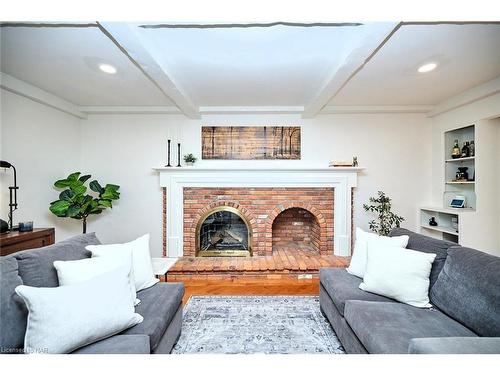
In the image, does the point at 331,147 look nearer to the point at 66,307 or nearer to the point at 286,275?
the point at 286,275

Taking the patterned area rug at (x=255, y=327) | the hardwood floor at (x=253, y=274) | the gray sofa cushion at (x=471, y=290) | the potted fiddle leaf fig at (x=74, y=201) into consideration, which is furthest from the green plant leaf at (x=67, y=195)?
the gray sofa cushion at (x=471, y=290)

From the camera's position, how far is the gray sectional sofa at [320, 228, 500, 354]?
1.07m

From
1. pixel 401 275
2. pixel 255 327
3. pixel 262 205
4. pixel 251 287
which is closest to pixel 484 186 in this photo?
pixel 401 275

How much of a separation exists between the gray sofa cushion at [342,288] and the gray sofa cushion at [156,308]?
1151 millimetres

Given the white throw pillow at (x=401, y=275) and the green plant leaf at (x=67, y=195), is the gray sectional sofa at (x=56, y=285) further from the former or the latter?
the green plant leaf at (x=67, y=195)

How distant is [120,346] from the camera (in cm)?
115

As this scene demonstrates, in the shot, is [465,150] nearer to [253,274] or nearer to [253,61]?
[253,61]

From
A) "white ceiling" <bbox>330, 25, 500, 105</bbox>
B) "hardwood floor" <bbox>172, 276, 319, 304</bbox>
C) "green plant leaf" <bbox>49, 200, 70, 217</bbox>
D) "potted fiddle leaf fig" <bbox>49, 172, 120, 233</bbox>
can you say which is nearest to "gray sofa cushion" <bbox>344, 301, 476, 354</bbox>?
"hardwood floor" <bbox>172, 276, 319, 304</bbox>

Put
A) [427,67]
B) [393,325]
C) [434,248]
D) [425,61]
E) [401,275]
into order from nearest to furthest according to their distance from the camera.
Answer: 1. [393,325]
2. [401,275]
3. [434,248]
4. [425,61]
5. [427,67]

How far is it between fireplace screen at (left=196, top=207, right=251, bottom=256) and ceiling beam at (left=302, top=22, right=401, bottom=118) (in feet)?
6.80

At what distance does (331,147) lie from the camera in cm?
393

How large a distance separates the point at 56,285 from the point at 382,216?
3.84m
